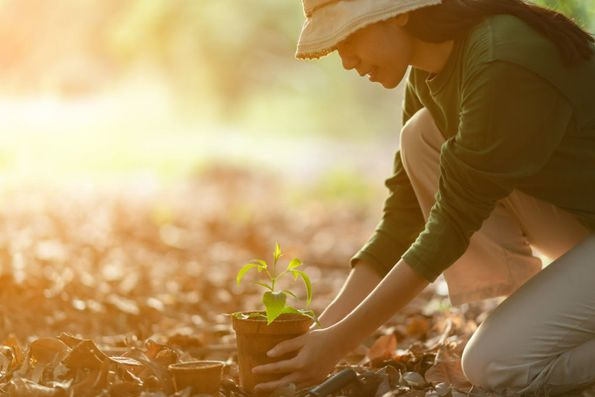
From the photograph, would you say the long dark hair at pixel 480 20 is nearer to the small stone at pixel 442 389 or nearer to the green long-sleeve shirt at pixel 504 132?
the green long-sleeve shirt at pixel 504 132

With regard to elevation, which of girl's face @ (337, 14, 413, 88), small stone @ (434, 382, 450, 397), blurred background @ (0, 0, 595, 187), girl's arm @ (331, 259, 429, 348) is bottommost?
small stone @ (434, 382, 450, 397)

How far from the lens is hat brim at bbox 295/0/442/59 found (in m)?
2.24

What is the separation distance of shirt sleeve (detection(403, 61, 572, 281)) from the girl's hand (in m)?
0.30

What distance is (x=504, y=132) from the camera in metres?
2.29

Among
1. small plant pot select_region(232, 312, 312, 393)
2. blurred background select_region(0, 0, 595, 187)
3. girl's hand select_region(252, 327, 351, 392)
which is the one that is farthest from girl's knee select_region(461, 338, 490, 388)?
blurred background select_region(0, 0, 595, 187)

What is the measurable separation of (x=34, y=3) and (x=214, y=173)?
6.63 m

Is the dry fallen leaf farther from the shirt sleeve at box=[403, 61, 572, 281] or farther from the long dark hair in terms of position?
the long dark hair

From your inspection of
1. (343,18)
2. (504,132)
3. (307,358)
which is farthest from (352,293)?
(343,18)

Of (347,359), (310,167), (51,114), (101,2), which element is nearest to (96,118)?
(51,114)

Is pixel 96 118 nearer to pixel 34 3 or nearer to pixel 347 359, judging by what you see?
pixel 34 3

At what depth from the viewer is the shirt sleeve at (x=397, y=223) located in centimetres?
282

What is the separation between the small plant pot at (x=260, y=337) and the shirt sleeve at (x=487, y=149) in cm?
36

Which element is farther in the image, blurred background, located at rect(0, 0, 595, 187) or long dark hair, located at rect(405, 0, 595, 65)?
blurred background, located at rect(0, 0, 595, 187)

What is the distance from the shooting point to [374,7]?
7.34 feet
